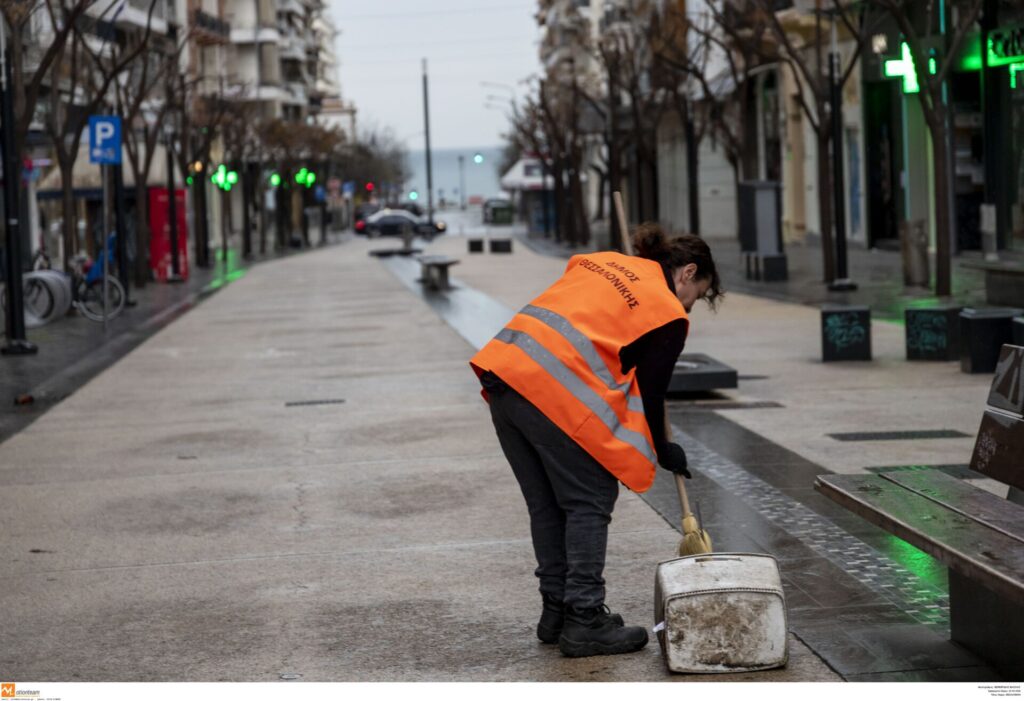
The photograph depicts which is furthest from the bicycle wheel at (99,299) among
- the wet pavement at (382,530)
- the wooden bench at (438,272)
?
the wet pavement at (382,530)

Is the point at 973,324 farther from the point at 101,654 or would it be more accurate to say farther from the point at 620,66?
the point at 620,66

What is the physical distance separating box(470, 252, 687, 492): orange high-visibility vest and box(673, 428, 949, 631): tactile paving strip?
124 cm

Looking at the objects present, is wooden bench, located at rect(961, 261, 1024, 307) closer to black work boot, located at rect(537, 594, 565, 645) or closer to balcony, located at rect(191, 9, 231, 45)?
black work boot, located at rect(537, 594, 565, 645)

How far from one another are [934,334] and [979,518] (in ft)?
33.7

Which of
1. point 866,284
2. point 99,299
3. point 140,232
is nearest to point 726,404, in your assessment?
point 866,284

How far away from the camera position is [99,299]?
27.2 meters

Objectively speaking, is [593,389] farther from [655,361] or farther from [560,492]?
[560,492]

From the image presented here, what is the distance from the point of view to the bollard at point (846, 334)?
50.6 ft

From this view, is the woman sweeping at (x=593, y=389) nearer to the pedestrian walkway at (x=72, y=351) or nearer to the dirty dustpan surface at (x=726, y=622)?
the dirty dustpan surface at (x=726, y=622)

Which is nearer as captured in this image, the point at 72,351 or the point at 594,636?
the point at 594,636

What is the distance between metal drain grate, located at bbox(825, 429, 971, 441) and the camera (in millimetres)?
10492

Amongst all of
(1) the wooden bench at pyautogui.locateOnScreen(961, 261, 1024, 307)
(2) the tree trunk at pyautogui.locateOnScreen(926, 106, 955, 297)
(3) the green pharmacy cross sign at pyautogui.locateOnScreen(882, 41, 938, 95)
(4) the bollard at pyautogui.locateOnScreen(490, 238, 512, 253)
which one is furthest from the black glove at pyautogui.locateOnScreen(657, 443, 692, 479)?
(4) the bollard at pyautogui.locateOnScreen(490, 238, 512, 253)

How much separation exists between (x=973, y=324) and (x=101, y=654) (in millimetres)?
9460

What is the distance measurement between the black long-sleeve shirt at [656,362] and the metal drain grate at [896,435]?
5.36 meters
